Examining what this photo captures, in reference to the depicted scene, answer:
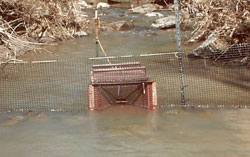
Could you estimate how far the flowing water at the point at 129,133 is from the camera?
20.9ft

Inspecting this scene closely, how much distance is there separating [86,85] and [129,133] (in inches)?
141

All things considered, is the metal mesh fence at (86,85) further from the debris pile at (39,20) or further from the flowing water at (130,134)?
the debris pile at (39,20)

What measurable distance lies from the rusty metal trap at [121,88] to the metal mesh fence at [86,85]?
42 centimetres

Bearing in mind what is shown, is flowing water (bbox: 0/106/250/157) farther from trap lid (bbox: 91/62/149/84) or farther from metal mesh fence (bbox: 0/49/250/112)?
metal mesh fence (bbox: 0/49/250/112)

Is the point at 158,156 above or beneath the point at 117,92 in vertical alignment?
beneath

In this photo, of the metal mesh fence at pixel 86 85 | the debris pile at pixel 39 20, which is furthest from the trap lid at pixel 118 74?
the debris pile at pixel 39 20

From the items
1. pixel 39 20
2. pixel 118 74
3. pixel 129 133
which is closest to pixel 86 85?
pixel 118 74

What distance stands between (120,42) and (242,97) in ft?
31.8

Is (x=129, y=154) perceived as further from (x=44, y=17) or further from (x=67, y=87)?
(x=44, y=17)

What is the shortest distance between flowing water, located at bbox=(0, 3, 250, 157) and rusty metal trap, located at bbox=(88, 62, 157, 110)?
0.22 meters

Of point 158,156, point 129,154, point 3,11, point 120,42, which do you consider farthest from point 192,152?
point 120,42

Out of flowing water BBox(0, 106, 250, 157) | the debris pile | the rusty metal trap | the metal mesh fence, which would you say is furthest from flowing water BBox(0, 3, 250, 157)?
the debris pile

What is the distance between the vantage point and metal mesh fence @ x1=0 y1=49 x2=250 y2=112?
9.00m

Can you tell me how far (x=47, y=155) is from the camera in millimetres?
6293
